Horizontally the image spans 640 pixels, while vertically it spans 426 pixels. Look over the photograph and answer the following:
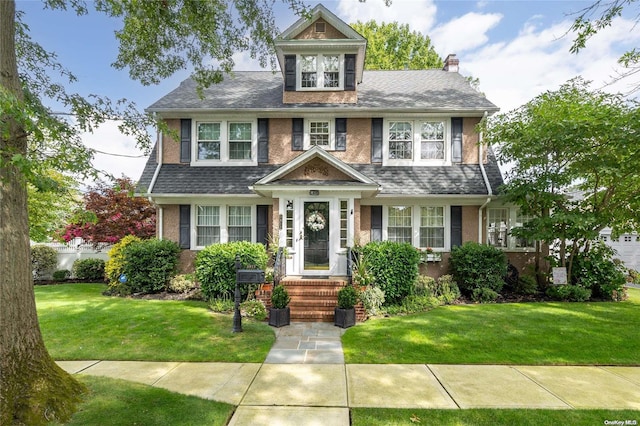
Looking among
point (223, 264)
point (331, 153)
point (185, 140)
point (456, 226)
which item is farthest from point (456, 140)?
point (185, 140)

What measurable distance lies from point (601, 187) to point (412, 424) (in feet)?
36.3

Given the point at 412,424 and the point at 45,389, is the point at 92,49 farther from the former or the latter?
the point at 412,424

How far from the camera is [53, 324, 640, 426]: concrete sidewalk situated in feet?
12.2

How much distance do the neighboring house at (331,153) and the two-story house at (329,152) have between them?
4 cm

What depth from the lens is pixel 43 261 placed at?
1355 cm

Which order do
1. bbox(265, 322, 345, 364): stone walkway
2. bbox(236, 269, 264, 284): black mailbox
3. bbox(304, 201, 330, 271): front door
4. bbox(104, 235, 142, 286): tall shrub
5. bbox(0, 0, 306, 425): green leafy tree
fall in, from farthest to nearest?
bbox(104, 235, 142, 286): tall shrub → bbox(304, 201, 330, 271): front door → bbox(236, 269, 264, 284): black mailbox → bbox(265, 322, 345, 364): stone walkway → bbox(0, 0, 306, 425): green leafy tree

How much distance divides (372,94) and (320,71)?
233 cm

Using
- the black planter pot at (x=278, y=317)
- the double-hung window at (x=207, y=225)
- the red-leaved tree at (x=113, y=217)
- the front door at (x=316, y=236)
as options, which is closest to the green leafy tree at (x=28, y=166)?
the black planter pot at (x=278, y=317)

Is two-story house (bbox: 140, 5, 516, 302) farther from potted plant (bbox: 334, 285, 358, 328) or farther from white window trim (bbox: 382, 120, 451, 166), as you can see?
potted plant (bbox: 334, 285, 358, 328)

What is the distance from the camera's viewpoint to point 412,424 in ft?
Answer: 10.9

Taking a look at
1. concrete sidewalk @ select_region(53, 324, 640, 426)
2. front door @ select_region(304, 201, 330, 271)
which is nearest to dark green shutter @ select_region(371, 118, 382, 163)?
front door @ select_region(304, 201, 330, 271)

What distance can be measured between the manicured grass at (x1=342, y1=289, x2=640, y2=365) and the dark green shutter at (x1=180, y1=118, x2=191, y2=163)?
865cm

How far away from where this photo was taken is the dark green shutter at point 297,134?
11102mm

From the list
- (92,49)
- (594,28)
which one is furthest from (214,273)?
(594,28)
